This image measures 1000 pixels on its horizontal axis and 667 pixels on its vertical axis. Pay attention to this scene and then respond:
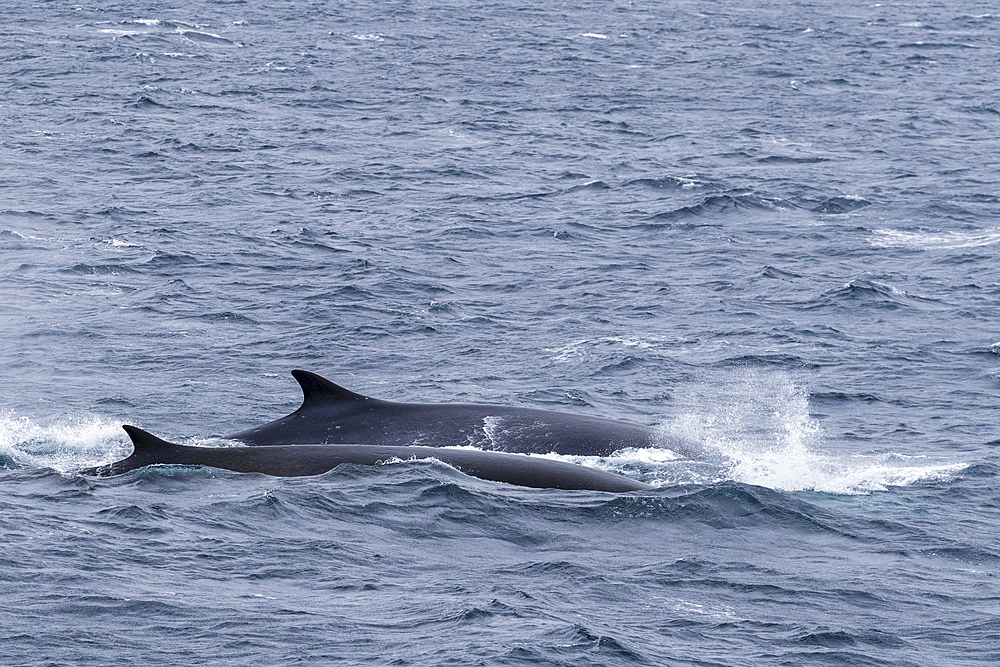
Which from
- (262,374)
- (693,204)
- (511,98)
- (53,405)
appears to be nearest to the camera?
(53,405)

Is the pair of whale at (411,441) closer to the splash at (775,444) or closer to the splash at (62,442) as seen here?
the splash at (775,444)

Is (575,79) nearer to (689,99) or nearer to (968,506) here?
(689,99)

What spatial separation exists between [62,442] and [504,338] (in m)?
10.6

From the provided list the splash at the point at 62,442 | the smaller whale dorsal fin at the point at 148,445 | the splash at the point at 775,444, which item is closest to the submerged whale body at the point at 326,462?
the smaller whale dorsal fin at the point at 148,445

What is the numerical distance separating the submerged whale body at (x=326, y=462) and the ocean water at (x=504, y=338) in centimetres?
43

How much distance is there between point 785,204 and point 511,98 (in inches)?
801

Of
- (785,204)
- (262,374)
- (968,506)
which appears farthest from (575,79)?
(968,506)

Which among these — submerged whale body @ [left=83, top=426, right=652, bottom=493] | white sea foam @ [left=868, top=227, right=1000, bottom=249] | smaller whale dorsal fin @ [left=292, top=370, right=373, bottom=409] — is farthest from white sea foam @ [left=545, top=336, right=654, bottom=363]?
white sea foam @ [left=868, top=227, right=1000, bottom=249]

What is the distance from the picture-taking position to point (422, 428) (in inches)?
932

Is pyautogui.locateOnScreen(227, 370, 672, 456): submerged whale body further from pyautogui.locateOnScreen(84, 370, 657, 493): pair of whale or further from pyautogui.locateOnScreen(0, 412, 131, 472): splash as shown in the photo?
pyautogui.locateOnScreen(0, 412, 131, 472): splash

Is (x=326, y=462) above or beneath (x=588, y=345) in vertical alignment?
above

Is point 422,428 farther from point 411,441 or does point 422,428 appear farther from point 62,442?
point 62,442

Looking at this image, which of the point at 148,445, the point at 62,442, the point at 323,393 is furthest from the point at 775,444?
the point at 62,442

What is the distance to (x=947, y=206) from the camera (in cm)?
4562
